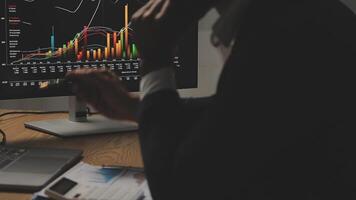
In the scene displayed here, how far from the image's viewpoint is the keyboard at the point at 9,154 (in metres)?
1.37

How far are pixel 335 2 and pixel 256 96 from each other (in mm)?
250

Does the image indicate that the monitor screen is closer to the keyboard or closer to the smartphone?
the keyboard

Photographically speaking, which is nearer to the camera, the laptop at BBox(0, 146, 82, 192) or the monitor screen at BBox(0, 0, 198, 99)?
the laptop at BBox(0, 146, 82, 192)

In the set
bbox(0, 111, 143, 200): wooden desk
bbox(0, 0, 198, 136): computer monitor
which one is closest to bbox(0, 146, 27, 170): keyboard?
bbox(0, 111, 143, 200): wooden desk

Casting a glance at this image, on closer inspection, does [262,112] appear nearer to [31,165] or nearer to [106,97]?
[106,97]

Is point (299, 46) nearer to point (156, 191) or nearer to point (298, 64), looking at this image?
point (298, 64)

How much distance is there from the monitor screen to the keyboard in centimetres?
26

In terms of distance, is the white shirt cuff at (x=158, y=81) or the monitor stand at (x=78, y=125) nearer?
the white shirt cuff at (x=158, y=81)

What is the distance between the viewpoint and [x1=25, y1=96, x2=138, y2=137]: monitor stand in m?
1.73

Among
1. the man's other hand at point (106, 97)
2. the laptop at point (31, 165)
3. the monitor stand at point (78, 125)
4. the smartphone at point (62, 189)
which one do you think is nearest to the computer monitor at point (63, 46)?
the monitor stand at point (78, 125)

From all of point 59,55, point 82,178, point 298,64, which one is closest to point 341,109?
point 298,64

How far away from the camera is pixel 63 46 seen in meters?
1.72

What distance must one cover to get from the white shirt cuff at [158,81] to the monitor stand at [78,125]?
66cm

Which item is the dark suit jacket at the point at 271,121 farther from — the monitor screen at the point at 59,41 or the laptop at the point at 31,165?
the monitor screen at the point at 59,41
